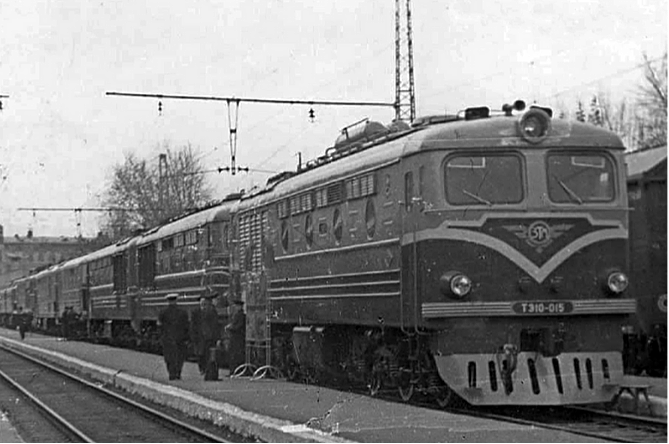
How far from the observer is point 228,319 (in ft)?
76.1

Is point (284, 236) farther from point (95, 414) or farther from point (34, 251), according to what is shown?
point (34, 251)

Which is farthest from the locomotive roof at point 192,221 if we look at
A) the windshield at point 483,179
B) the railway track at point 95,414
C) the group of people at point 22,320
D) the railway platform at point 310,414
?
the group of people at point 22,320

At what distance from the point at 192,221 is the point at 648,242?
13.8 meters

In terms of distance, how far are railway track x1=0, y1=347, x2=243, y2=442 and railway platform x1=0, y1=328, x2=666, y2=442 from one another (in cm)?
38

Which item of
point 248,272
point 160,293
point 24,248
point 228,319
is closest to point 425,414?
→ point 248,272

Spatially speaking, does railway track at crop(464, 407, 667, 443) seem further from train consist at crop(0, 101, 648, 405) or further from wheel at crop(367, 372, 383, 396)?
wheel at crop(367, 372, 383, 396)

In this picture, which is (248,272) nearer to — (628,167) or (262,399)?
(262,399)

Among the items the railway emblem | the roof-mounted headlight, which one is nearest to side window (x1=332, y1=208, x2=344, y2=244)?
the railway emblem

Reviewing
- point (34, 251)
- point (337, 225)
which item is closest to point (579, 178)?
point (337, 225)

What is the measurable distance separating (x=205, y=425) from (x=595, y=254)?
5614 millimetres

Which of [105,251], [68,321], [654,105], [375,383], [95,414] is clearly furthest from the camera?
[68,321]

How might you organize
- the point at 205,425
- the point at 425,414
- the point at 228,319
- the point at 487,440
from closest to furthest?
1. the point at 487,440
2. the point at 425,414
3. the point at 205,425
4. the point at 228,319

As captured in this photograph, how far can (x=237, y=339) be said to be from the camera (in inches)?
877

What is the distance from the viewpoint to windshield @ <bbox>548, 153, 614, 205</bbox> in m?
14.2
